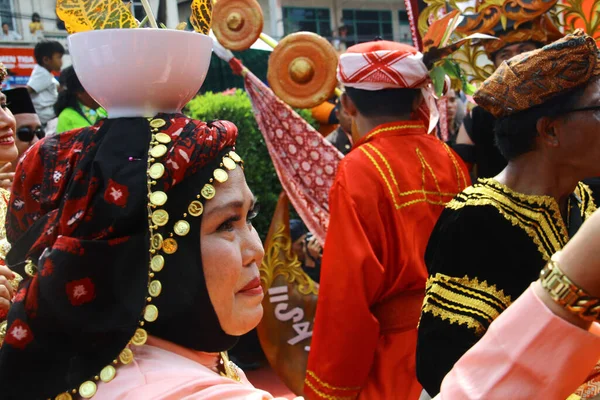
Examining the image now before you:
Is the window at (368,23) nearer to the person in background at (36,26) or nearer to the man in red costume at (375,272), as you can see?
the person in background at (36,26)

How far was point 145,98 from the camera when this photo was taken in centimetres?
159

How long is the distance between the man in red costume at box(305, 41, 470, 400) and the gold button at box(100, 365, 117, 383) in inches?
64.7

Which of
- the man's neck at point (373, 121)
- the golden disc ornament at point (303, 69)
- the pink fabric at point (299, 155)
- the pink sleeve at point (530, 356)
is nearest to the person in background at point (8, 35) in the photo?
the pink fabric at point (299, 155)

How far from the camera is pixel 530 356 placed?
0.99 m

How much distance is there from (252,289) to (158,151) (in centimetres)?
37

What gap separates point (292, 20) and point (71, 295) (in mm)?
28729

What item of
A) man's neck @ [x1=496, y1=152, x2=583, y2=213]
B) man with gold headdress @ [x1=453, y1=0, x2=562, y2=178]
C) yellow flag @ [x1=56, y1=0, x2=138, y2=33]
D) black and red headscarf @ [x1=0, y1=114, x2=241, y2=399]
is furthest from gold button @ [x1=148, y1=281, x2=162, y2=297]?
man with gold headdress @ [x1=453, y1=0, x2=562, y2=178]

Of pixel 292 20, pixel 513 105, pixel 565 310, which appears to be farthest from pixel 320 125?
pixel 292 20

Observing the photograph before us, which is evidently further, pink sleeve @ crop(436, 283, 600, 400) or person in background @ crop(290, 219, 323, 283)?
person in background @ crop(290, 219, 323, 283)

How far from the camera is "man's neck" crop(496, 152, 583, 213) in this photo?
2.24 meters

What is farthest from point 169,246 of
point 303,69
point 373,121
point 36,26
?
point 36,26

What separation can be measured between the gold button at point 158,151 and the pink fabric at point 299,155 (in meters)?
2.88

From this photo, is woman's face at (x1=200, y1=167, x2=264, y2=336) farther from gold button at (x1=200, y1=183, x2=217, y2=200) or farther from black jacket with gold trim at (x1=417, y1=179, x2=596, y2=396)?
black jacket with gold trim at (x1=417, y1=179, x2=596, y2=396)

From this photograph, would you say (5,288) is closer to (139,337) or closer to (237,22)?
(139,337)
